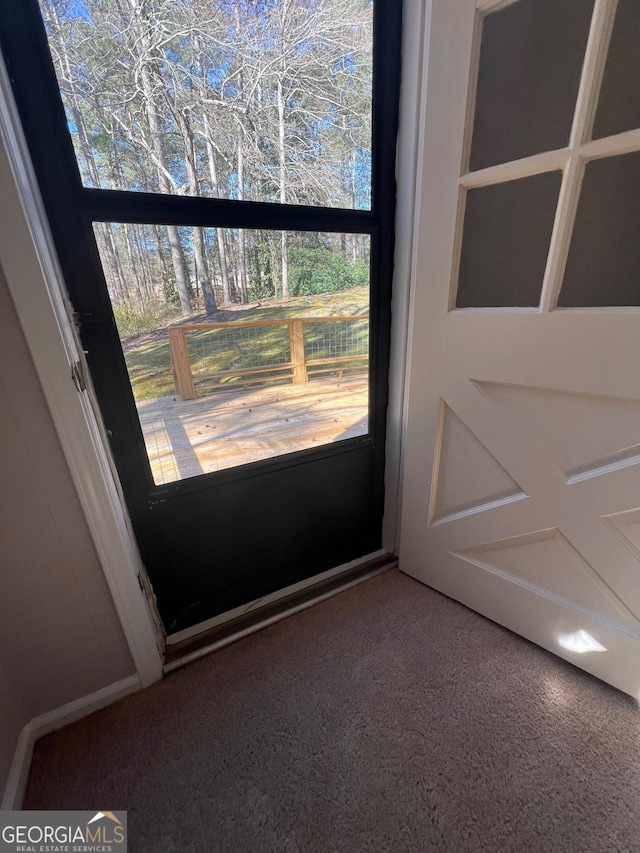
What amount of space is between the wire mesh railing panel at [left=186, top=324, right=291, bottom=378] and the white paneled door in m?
0.48

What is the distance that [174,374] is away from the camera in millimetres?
1084

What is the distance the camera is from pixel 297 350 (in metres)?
1.26

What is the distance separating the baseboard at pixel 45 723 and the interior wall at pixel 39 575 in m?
0.02

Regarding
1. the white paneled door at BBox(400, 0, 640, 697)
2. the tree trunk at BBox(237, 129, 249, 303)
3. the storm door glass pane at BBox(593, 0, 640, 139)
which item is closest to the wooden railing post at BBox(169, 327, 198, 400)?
the tree trunk at BBox(237, 129, 249, 303)

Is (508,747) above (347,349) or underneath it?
A: underneath

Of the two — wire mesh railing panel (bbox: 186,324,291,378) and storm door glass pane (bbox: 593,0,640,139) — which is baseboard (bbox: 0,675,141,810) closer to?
wire mesh railing panel (bbox: 186,324,291,378)

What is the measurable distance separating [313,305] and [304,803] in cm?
140

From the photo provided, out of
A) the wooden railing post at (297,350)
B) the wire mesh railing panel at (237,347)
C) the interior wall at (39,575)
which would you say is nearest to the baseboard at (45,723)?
the interior wall at (39,575)

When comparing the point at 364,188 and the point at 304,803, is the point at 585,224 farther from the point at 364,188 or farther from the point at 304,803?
the point at 304,803

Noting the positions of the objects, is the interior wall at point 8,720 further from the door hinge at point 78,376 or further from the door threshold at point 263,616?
the door hinge at point 78,376

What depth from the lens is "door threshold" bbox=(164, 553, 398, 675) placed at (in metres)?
1.24

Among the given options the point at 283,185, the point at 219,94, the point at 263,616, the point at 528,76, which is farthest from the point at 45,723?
the point at 528,76

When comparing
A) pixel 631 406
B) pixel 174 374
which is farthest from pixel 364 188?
pixel 631 406

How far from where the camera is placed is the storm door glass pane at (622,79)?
0.70 metres
